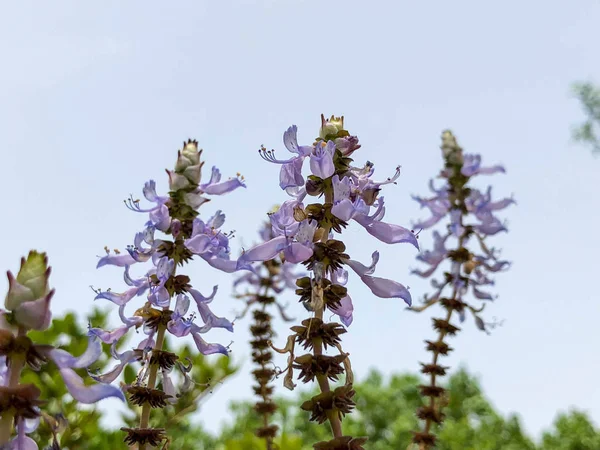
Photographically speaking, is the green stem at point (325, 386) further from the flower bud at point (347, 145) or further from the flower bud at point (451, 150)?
the flower bud at point (451, 150)

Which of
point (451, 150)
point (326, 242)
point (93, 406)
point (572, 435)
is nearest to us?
point (326, 242)

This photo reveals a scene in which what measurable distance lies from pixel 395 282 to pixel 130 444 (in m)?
1.22

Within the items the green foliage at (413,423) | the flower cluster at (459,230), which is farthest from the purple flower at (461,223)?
the green foliage at (413,423)

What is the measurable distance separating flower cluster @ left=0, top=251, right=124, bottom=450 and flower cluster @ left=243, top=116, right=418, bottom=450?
0.84 m

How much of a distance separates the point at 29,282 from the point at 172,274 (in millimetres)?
1101

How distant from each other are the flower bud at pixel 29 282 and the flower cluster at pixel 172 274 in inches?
39.6

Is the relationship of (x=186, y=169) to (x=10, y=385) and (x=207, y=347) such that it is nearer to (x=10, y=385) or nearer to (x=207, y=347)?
(x=207, y=347)

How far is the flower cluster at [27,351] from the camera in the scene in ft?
5.59

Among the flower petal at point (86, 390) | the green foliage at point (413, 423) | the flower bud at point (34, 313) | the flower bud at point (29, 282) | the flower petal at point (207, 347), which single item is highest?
the green foliage at point (413, 423)

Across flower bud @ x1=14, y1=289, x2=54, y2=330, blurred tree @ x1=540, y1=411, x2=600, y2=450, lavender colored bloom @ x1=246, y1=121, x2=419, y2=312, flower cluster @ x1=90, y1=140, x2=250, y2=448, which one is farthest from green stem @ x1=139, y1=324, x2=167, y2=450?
blurred tree @ x1=540, y1=411, x2=600, y2=450

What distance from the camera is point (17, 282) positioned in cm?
177

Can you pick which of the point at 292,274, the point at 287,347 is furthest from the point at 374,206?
the point at 292,274

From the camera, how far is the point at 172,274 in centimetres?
284

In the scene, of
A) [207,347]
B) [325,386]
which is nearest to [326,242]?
[325,386]
